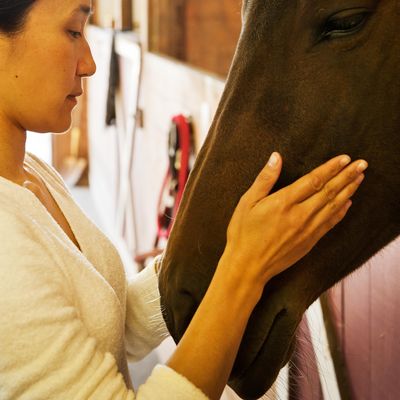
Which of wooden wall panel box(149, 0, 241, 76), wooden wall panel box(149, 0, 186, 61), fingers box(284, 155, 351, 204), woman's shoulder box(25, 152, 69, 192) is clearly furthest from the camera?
wooden wall panel box(149, 0, 241, 76)

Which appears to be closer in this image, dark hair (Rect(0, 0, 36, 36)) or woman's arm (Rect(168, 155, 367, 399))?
woman's arm (Rect(168, 155, 367, 399))

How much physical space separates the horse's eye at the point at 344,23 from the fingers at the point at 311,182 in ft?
0.58

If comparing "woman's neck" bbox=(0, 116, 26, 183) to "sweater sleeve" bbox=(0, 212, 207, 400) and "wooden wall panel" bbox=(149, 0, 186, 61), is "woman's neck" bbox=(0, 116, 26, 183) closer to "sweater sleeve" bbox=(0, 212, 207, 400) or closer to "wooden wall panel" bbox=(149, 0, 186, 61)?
"sweater sleeve" bbox=(0, 212, 207, 400)

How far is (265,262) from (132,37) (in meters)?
3.24

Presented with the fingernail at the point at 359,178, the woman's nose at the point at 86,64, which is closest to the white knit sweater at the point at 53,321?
the woman's nose at the point at 86,64

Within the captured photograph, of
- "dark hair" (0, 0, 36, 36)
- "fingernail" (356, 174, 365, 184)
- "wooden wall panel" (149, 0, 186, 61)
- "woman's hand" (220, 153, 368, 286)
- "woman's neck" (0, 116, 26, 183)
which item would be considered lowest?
"wooden wall panel" (149, 0, 186, 61)

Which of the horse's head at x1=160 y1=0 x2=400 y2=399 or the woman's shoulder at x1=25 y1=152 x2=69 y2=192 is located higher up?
the horse's head at x1=160 y1=0 x2=400 y2=399

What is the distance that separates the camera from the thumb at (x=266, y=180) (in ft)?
3.09

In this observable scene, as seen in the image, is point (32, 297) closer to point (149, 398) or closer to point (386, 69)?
point (149, 398)

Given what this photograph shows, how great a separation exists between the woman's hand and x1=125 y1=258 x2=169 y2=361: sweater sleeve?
0.47 m

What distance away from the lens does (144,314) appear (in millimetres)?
1422

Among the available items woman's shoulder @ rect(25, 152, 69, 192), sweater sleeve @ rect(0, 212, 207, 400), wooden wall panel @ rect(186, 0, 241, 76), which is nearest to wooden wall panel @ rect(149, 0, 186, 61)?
wooden wall panel @ rect(186, 0, 241, 76)

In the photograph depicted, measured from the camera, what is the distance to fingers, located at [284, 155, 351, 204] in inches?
36.1

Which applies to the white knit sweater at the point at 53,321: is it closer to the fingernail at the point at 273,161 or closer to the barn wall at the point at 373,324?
the fingernail at the point at 273,161
